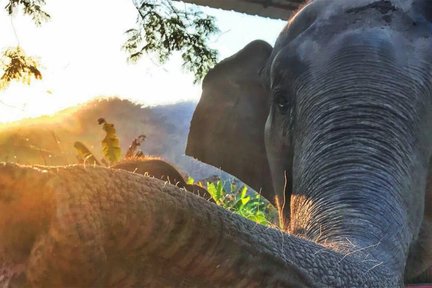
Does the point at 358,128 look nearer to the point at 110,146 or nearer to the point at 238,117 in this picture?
the point at 238,117

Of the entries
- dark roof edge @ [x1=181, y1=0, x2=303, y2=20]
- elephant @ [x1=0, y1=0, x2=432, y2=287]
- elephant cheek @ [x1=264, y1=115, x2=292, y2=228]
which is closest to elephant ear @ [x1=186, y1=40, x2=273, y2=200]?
elephant @ [x1=0, y1=0, x2=432, y2=287]

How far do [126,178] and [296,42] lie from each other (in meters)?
2.00

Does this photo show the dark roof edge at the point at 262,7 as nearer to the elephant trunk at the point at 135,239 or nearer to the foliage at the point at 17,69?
the foliage at the point at 17,69

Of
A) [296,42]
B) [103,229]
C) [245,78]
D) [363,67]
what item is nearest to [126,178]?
[103,229]

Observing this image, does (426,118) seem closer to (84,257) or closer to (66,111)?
(84,257)

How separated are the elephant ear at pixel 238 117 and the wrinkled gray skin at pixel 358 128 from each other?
54cm

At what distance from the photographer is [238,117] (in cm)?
379

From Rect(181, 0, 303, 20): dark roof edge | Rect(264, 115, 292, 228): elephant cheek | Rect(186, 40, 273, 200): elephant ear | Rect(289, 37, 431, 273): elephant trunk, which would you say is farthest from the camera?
Rect(181, 0, 303, 20): dark roof edge

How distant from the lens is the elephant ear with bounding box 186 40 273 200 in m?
3.69

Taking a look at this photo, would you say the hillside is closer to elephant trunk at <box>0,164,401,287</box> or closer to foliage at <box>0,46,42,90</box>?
foliage at <box>0,46,42,90</box>

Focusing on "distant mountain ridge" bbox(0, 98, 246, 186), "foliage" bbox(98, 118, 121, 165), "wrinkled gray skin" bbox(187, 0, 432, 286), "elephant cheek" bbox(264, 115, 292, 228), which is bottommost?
"distant mountain ridge" bbox(0, 98, 246, 186)

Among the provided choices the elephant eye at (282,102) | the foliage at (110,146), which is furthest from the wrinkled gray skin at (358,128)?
the foliage at (110,146)

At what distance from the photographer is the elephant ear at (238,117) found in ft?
12.1

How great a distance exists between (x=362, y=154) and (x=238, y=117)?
64.8 inches
